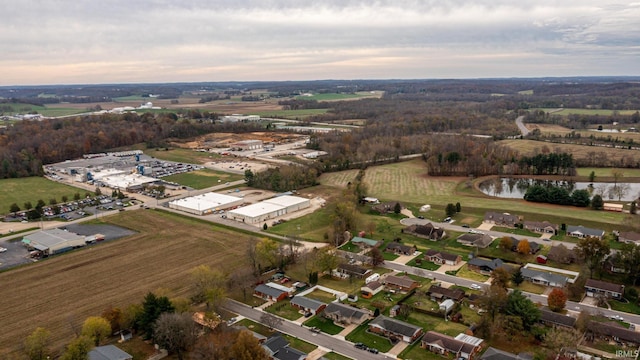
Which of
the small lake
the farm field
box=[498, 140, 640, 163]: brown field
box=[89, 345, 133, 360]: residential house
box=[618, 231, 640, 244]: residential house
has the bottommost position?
the small lake

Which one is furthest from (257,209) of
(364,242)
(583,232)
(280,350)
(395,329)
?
(583,232)

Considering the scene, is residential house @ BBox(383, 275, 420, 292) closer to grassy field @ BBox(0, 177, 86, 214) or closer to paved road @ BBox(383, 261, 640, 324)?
paved road @ BBox(383, 261, 640, 324)

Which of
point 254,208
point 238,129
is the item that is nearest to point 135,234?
point 254,208

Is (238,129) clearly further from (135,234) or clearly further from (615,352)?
(615,352)

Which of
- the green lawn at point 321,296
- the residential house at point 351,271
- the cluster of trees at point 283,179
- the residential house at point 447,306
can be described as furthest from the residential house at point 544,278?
the cluster of trees at point 283,179

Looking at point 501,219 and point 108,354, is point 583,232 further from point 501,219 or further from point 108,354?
point 108,354

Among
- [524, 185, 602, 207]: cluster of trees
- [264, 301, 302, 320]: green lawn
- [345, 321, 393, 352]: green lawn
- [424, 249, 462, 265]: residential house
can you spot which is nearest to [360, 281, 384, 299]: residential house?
[345, 321, 393, 352]: green lawn
